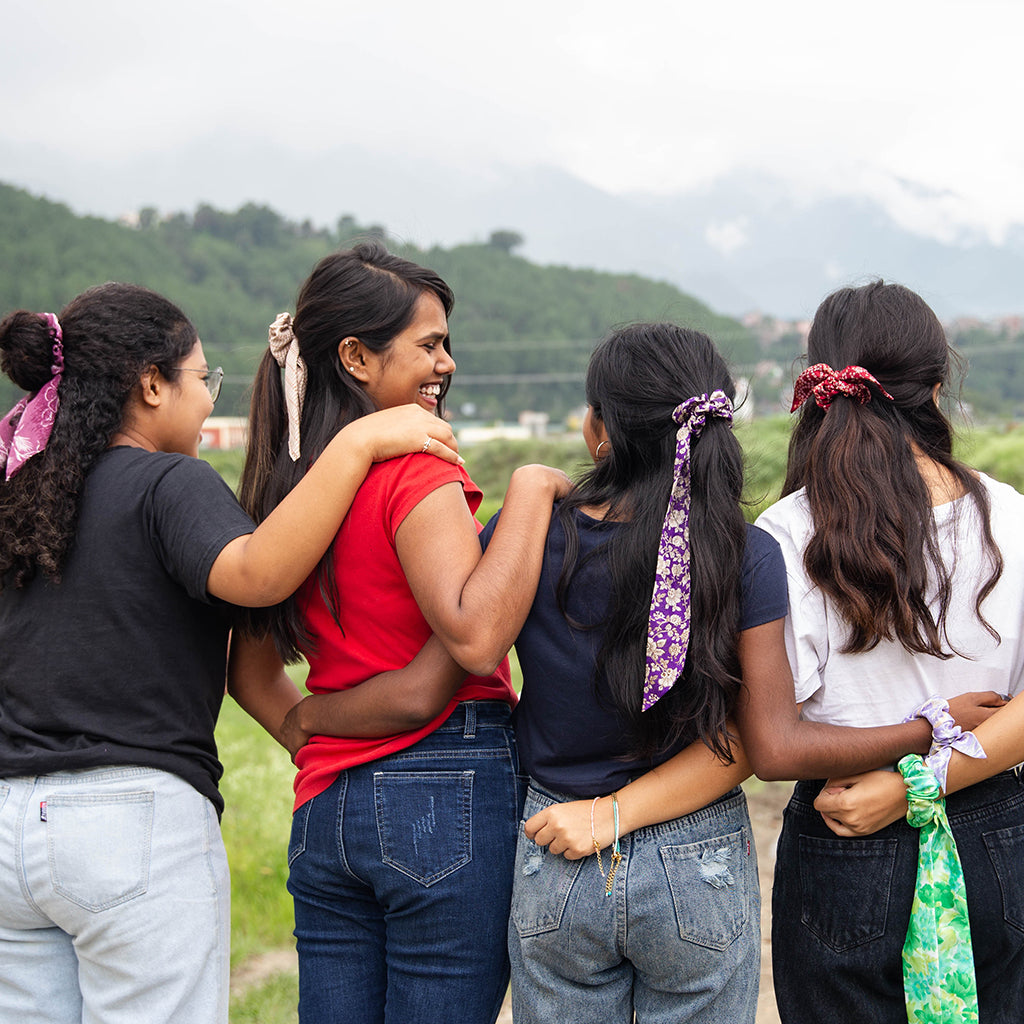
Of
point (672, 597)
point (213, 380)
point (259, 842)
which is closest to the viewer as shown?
point (672, 597)

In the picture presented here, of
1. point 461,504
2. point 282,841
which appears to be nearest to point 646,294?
point 282,841

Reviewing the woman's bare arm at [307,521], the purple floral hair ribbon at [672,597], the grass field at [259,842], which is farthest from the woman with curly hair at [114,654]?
the grass field at [259,842]

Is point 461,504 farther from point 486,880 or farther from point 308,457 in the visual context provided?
point 486,880

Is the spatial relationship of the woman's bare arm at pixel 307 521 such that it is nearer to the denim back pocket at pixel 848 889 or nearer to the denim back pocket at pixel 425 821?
the denim back pocket at pixel 425 821

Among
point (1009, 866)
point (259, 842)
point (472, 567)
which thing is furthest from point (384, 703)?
point (259, 842)

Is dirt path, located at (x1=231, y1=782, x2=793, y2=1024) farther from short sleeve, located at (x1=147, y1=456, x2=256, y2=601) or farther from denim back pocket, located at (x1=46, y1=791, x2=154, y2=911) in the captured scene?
short sleeve, located at (x1=147, y1=456, x2=256, y2=601)

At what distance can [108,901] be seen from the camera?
5.28ft

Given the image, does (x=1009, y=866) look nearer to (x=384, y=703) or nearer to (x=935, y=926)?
(x=935, y=926)

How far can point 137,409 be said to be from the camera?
180 centimetres

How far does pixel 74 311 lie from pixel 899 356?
143cm

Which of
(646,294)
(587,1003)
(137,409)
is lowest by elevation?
(587,1003)

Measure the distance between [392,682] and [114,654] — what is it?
46cm

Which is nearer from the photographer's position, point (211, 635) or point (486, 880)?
point (486, 880)

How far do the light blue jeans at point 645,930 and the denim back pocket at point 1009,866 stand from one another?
40 cm
